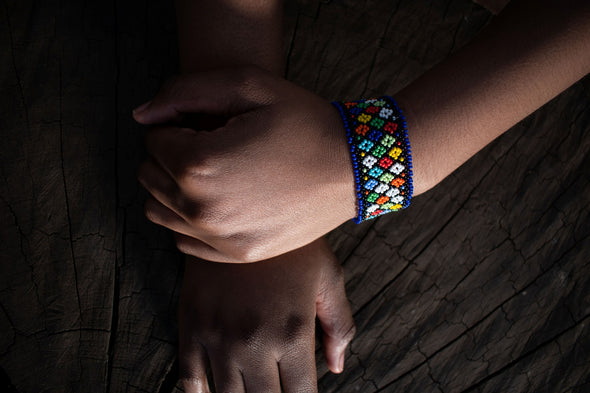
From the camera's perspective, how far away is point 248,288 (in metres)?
0.95

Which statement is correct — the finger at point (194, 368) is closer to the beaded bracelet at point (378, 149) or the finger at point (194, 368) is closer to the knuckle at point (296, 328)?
the knuckle at point (296, 328)

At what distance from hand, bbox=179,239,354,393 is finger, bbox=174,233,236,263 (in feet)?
0.26

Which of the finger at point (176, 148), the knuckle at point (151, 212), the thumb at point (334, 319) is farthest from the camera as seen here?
the thumb at point (334, 319)

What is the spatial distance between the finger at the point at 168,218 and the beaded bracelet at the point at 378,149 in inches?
12.9

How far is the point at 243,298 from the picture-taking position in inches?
37.1

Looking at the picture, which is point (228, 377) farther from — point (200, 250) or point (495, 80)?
point (495, 80)

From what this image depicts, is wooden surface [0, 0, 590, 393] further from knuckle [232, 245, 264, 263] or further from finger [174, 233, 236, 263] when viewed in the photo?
knuckle [232, 245, 264, 263]

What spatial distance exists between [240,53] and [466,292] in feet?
2.46

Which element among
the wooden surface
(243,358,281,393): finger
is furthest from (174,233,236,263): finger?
(243,358,281,393): finger

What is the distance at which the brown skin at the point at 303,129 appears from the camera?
30.8 inches

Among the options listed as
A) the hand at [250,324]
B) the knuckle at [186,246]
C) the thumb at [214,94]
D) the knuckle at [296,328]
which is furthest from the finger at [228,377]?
the thumb at [214,94]

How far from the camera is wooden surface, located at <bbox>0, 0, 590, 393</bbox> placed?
0.97 m

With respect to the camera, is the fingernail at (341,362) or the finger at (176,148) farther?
the fingernail at (341,362)

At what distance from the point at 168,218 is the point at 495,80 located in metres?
0.66
